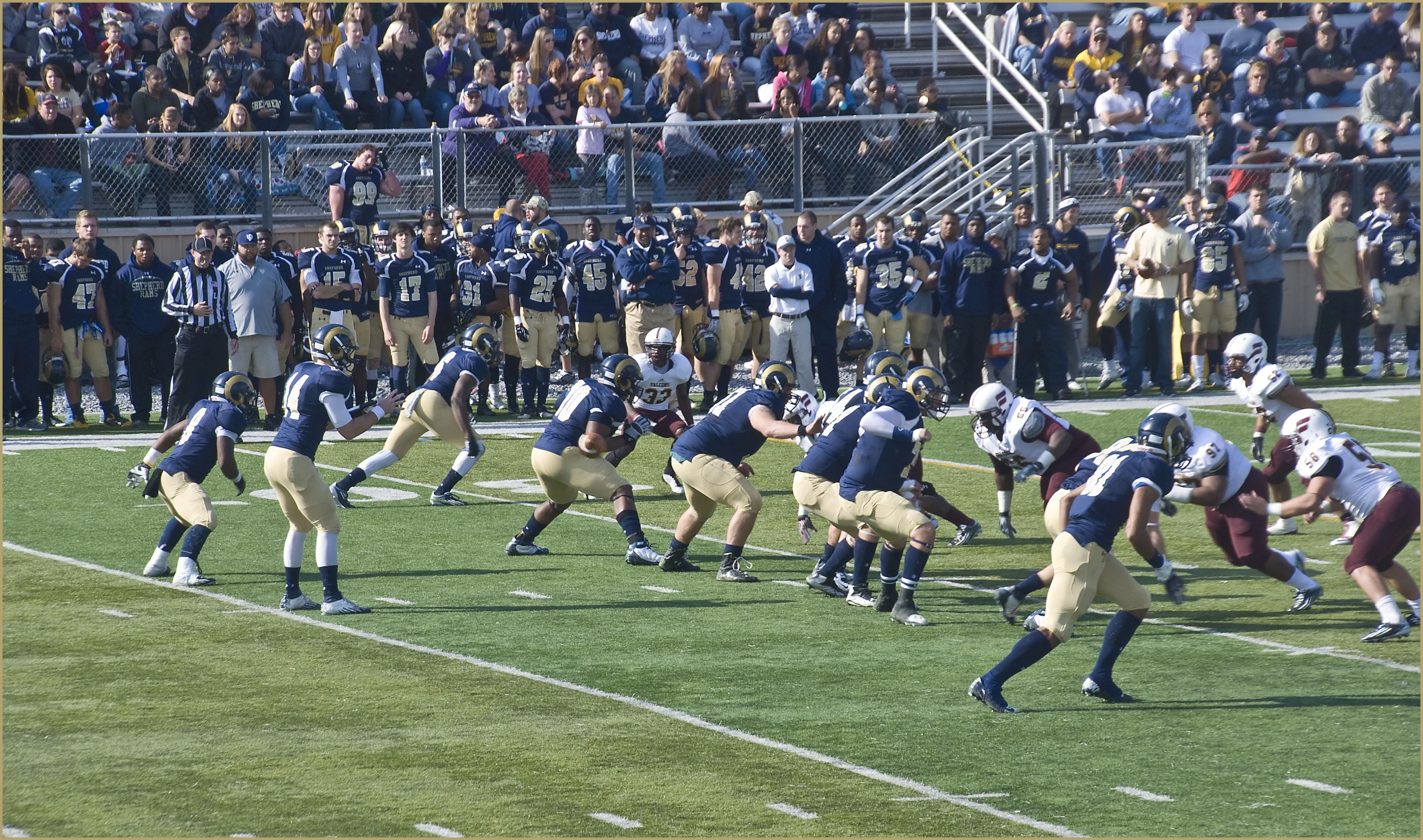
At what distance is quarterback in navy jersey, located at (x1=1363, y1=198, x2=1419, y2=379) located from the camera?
1806cm

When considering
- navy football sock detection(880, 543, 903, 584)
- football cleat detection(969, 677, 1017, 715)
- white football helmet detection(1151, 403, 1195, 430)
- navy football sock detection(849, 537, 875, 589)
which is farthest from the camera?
navy football sock detection(849, 537, 875, 589)

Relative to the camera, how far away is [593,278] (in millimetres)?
17000

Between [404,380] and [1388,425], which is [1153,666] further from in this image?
[404,380]

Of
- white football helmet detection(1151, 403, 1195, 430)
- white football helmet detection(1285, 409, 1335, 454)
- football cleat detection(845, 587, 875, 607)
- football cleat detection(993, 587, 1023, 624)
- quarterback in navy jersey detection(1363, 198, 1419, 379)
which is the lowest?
football cleat detection(845, 587, 875, 607)

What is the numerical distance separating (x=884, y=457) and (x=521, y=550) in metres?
3.01

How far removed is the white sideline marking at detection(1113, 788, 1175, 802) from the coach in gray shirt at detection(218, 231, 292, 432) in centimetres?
1099

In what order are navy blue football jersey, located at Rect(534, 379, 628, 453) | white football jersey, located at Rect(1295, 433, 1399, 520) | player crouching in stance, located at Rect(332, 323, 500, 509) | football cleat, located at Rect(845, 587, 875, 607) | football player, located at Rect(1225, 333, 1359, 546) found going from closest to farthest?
white football jersey, located at Rect(1295, 433, 1399, 520) < football cleat, located at Rect(845, 587, 875, 607) < football player, located at Rect(1225, 333, 1359, 546) < navy blue football jersey, located at Rect(534, 379, 628, 453) < player crouching in stance, located at Rect(332, 323, 500, 509)

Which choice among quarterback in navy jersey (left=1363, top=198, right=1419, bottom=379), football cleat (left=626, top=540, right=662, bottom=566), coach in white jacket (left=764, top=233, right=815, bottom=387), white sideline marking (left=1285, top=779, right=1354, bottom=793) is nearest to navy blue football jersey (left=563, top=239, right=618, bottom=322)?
coach in white jacket (left=764, top=233, right=815, bottom=387)

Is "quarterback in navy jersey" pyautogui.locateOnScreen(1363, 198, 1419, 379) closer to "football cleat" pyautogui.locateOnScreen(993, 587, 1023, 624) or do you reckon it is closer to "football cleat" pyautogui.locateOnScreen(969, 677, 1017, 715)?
"football cleat" pyautogui.locateOnScreen(993, 587, 1023, 624)

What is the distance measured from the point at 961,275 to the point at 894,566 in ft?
25.6

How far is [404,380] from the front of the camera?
664 inches

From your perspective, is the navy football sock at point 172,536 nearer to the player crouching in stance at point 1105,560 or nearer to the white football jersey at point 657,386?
the white football jersey at point 657,386

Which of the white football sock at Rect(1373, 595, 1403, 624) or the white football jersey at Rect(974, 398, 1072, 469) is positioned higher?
the white football jersey at Rect(974, 398, 1072, 469)

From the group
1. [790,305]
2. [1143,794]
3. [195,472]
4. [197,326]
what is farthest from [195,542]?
[790,305]
